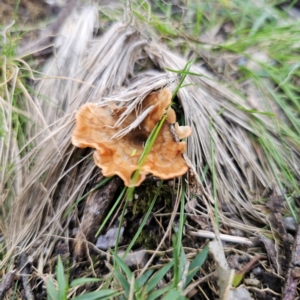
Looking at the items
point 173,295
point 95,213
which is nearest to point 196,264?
point 173,295

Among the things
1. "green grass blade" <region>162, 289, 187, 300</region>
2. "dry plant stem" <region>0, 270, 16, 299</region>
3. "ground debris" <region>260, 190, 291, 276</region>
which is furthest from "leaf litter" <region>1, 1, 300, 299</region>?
"green grass blade" <region>162, 289, 187, 300</region>

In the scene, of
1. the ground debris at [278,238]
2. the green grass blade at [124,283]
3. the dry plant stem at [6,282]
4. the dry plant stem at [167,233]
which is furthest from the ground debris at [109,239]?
the ground debris at [278,238]

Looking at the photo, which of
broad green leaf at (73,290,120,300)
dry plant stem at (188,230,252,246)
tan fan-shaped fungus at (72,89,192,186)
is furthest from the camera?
dry plant stem at (188,230,252,246)

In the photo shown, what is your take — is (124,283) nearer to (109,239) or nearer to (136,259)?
(136,259)

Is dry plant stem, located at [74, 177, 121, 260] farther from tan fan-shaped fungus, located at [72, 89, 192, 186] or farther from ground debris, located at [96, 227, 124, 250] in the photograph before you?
tan fan-shaped fungus, located at [72, 89, 192, 186]

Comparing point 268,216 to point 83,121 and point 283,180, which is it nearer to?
point 283,180

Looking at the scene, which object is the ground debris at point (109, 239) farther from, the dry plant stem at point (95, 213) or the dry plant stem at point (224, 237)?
the dry plant stem at point (224, 237)

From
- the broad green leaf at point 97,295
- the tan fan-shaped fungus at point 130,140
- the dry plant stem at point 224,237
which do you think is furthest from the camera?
the dry plant stem at point 224,237
